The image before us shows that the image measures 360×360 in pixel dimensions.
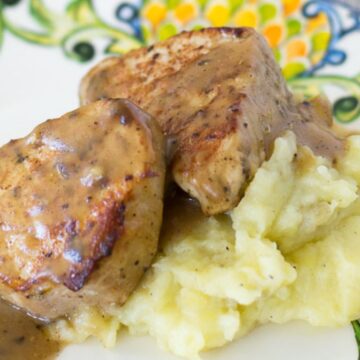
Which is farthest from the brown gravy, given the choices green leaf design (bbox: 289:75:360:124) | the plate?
green leaf design (bbox: 289:75:360:124)

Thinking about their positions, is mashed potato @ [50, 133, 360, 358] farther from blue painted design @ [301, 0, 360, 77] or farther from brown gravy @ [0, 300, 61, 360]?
blue painted design @ [301, 0, 360, 77]

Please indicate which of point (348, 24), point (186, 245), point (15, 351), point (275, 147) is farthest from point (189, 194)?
point (348, 24)

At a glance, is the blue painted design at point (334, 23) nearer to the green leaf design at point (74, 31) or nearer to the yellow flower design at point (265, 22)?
the yellow flower design at point (265, 22)

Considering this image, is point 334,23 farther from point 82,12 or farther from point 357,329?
point 357,329

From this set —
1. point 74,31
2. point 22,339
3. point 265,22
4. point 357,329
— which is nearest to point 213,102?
point 357,329

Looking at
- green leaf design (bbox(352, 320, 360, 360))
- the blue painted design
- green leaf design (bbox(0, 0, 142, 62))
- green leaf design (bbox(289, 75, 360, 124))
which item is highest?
green leaf design (bbox(0, 0, 142, 62))
